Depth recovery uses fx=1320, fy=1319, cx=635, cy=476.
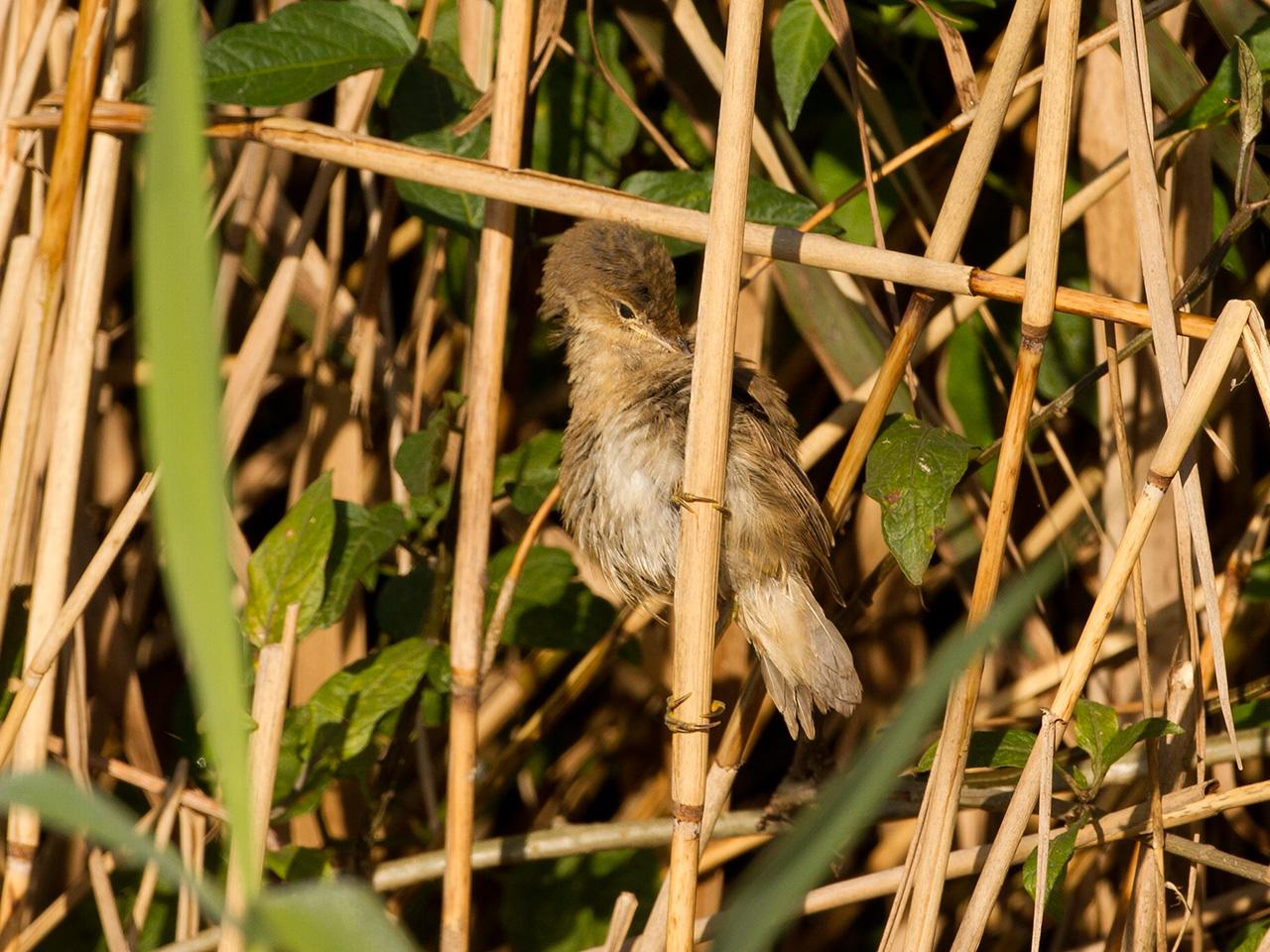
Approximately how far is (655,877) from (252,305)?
1.35 m

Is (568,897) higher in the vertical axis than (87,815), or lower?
lower

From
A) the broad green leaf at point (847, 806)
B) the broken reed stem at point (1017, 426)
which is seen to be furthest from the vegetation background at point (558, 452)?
the broad green leaf at point (847, 806)

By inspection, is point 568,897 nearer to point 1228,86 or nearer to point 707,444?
point 707,444

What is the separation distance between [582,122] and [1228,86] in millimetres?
1005

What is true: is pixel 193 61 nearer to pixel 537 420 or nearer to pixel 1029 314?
pixel 1029 314

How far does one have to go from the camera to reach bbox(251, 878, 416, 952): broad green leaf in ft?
2.17

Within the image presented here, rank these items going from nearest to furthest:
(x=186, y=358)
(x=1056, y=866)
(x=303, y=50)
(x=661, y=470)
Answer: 1. (x=186, y=358)
2. (x=1056, y=866)
3. (x=303, y=50)
4. (x=661, y=470)

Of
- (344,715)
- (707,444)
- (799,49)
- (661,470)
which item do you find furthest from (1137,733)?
(344,715)

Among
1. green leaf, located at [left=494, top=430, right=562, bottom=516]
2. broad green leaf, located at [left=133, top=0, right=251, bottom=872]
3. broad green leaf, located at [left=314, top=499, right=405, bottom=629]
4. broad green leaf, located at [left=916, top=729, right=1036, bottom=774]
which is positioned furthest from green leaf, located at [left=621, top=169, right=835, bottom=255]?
broad green leaf, located at [left=133, top=0, right=251, bottom=872]

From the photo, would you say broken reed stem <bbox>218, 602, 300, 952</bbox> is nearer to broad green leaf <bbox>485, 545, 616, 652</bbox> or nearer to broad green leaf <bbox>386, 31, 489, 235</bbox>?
broad green leaf <bbox>485, 545, 616, 652</bbox>

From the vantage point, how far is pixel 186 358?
62 cm

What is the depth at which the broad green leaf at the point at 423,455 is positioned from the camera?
1.99 m

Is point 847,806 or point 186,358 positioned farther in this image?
point 847,806

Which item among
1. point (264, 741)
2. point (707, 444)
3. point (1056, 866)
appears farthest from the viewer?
point (264, 741)
